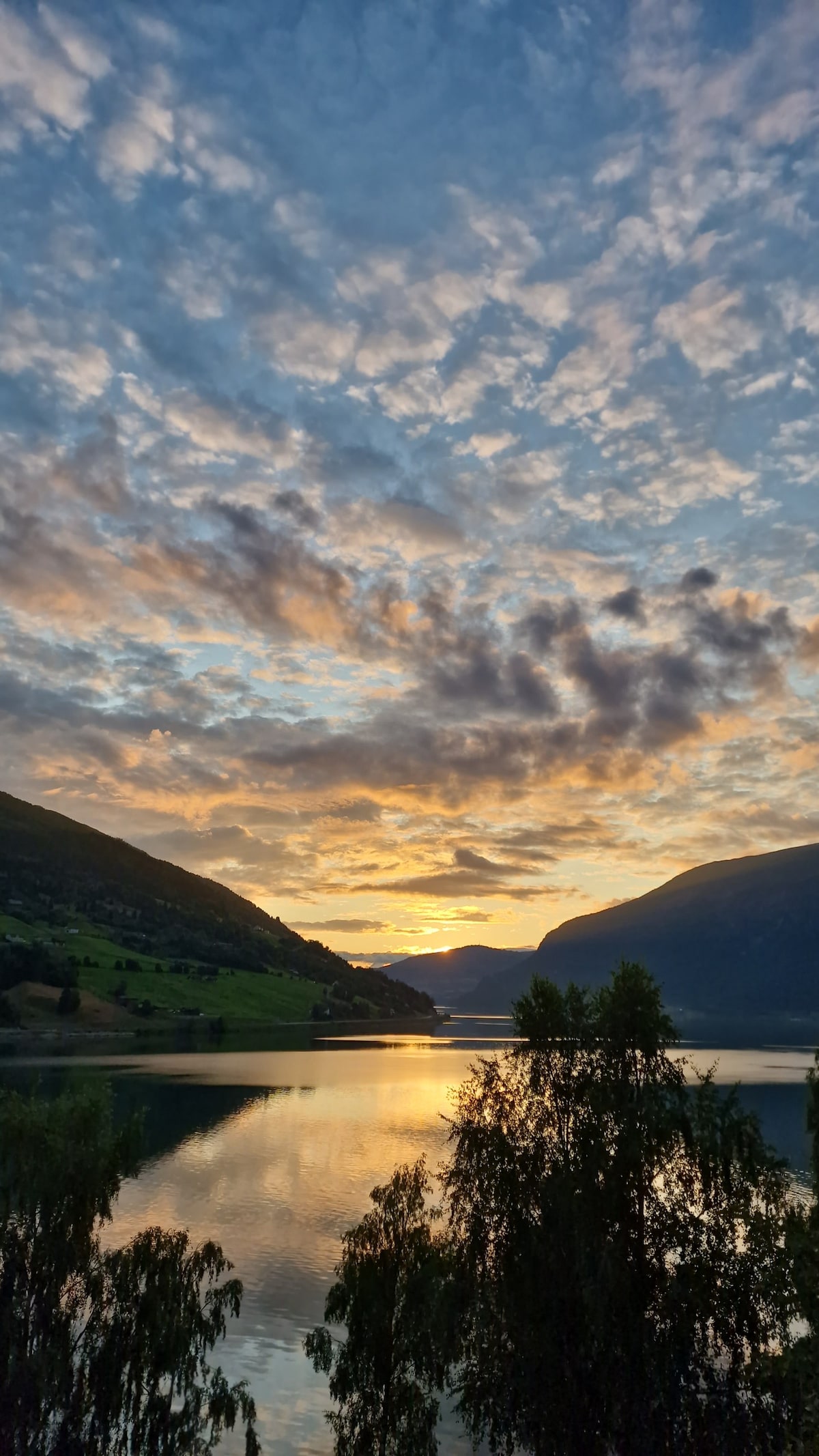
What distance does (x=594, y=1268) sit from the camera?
114ft

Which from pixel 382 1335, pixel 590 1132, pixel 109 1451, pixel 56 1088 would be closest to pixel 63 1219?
pixel 109 1451

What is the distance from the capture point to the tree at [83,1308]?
3403 cm

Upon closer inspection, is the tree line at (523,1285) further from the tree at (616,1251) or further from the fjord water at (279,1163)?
the fjord water at (279,1163)

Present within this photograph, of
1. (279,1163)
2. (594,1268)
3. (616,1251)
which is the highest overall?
(616,1251)

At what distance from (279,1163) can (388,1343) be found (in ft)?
207

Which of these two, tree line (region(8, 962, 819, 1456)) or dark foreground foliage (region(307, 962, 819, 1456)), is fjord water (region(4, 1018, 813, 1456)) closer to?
tree line (region(8, 962, 819, 1456))

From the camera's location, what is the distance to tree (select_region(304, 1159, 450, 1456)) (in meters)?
37.9

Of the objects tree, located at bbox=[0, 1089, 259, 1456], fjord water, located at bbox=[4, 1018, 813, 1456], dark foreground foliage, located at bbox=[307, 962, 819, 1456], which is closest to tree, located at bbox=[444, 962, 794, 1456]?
dark foreground foliage, located at bbox=[307, 962, 819, 1456]

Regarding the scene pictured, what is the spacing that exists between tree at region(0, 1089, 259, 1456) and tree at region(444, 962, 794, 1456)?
1060 centimetres

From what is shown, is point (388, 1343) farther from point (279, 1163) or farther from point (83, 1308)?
point (279, 1163)

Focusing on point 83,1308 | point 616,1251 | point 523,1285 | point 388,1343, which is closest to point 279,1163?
point 388,1343

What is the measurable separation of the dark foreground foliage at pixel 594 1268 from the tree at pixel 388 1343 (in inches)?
4.0

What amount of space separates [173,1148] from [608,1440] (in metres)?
78.2

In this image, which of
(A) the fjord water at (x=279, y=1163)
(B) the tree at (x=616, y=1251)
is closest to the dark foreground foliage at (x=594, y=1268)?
(B) the tree at (x=616, y=1251)
